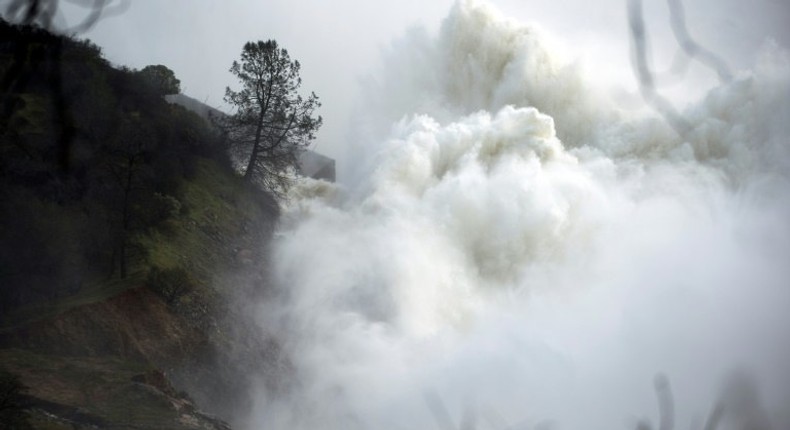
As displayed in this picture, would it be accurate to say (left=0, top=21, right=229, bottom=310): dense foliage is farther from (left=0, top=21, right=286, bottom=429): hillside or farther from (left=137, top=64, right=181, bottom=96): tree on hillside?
(left=137, top=64, right=181, bottom=96): tree on hillside

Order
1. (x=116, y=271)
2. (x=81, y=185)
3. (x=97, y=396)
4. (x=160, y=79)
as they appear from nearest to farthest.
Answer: (x=97, y=396), (x=116, y=271), (x=81, y=185), (x=160, y=79)

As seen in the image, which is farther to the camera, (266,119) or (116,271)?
(266,119)

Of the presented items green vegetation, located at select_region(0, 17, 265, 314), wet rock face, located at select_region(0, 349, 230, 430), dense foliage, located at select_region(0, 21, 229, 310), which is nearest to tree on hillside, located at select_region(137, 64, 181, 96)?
green vegetation, located at select_region(0, 17, 265, 314)

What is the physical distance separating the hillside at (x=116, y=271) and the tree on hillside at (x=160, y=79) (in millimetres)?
1104

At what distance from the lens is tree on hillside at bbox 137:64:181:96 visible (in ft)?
85.4

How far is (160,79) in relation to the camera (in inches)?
1085

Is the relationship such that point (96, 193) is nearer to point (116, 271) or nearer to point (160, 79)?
point (116, 271)

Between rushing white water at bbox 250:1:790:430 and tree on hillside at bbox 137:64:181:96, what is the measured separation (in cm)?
688

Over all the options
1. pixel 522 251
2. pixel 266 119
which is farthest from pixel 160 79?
pixel 522 251

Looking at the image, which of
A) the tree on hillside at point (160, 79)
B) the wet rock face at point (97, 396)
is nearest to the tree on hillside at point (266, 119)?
the tree on hillside at point (160, 79)

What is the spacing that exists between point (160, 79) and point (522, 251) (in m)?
15.5

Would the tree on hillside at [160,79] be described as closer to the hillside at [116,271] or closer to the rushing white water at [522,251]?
the hillside at [116,271]

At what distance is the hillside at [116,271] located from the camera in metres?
12.3

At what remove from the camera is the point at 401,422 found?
16.8 metres
